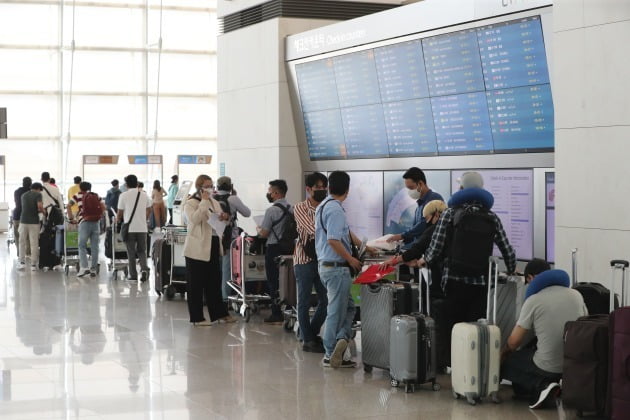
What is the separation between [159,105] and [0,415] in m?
25.5

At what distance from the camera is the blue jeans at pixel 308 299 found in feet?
29.4

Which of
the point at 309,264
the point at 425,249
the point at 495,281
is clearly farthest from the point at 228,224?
the point at 495,281

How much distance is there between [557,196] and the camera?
28.5 ft

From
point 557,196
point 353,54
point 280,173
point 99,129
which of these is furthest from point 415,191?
point 99,129

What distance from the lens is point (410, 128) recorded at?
11.6m

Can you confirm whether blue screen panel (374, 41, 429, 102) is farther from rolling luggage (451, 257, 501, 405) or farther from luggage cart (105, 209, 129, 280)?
luggage cart (105, 209, 129, 280)

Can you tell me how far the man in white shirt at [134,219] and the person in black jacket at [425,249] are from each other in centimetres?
772

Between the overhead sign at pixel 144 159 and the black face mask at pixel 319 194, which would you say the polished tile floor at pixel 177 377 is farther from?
the overhead sign at pixel 144 159

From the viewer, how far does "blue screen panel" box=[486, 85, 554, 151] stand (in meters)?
9.34

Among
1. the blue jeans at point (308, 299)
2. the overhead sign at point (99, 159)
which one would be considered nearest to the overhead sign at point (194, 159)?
the overhead sign at point (99, 159)

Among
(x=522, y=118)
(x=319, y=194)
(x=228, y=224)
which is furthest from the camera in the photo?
(x=228, y=224)

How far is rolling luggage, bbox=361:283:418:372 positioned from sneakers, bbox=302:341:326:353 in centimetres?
96

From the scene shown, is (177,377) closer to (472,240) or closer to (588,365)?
(472,240)

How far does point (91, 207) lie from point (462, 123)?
288 inches
